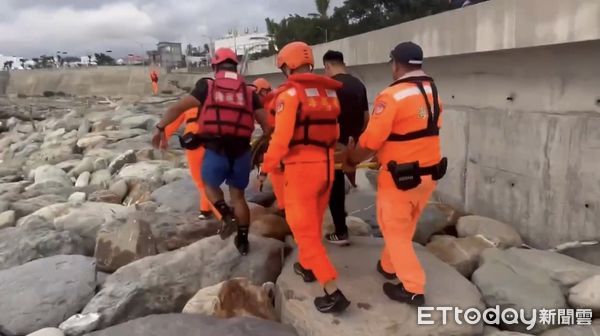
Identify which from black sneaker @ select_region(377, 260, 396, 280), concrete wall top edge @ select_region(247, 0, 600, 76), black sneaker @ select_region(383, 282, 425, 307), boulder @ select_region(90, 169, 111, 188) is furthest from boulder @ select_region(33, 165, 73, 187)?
black sneaker @ select_region(383, 282, 425, 307)

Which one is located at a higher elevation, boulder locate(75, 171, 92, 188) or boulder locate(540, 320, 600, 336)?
boulder locate(75, 171, 92, 188)

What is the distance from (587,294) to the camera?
3623 mm

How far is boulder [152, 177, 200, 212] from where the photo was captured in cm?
634

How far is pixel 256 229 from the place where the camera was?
507 centimetres

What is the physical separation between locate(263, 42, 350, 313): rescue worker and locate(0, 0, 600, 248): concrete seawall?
1.96 m

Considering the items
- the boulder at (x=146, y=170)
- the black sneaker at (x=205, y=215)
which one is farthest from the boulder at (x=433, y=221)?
the boulder at (x=146, y=170)

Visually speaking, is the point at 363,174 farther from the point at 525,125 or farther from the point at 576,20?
the point at 576,20

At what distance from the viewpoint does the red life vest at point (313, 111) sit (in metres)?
3.62

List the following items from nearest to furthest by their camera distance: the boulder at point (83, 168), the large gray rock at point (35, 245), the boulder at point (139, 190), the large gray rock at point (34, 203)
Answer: the large gray rock at point (35, 245) → the large gray rock at point (34, 203) → the boulder at point (139, 190) → the boulder at point (83, 168)

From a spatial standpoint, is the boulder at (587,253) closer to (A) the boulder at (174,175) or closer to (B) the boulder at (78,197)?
(A) the boulder at (174,175)

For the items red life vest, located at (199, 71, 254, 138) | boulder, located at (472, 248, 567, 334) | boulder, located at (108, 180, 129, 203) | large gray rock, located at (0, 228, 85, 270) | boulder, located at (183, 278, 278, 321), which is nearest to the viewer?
boulder, located at (472, 248, 567, 334)

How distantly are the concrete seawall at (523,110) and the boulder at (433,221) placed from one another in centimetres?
34

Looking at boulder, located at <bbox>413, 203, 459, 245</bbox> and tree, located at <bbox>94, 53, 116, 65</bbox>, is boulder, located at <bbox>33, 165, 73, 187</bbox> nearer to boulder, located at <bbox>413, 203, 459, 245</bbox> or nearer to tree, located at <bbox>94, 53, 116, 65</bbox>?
boulder, located at <bbox>413, 203, 459, 245</bbox>

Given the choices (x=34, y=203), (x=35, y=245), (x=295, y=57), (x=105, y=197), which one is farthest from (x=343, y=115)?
(x=34, y=203)
